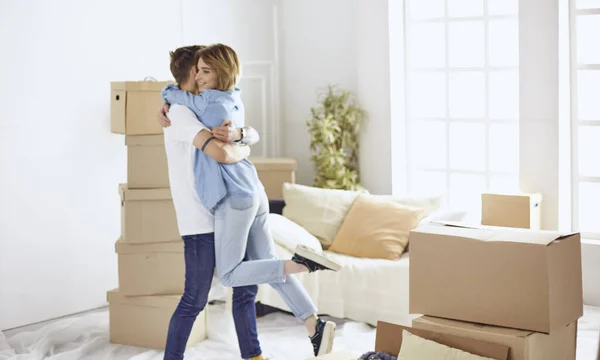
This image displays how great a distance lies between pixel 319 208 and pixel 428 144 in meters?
1.14

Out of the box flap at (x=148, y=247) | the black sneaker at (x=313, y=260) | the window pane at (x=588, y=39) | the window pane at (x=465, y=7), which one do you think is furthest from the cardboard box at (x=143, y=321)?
the window pane at (x=588, y=39)

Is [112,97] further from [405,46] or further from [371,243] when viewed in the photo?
[405,46]

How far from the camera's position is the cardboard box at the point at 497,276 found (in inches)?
113

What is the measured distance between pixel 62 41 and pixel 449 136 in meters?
2.68

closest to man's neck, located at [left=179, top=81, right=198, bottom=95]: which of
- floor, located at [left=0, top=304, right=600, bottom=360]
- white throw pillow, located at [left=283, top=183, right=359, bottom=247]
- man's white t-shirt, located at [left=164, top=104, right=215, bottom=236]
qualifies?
man's white t-shirt, located at [left=164, top=104, right=215, bottom=236]

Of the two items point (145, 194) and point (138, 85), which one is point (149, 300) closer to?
point (145, 194)

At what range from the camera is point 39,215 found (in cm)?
523

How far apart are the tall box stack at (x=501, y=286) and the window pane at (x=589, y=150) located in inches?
103

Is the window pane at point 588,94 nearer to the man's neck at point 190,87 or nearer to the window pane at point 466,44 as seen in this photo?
the window pane at point 466,44

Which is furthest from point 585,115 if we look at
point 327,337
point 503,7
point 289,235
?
point 327,337

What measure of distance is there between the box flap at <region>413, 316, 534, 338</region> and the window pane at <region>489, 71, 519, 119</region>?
Result: 3022 millimetres

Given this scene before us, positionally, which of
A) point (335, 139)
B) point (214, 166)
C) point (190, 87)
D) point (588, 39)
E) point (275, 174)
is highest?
point (588, 39)

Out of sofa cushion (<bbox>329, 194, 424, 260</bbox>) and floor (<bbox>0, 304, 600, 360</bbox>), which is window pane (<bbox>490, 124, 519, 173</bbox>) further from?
floor (<bbox>0, 304, 600, 360</bbox>)

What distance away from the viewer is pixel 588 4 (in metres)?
5.41
